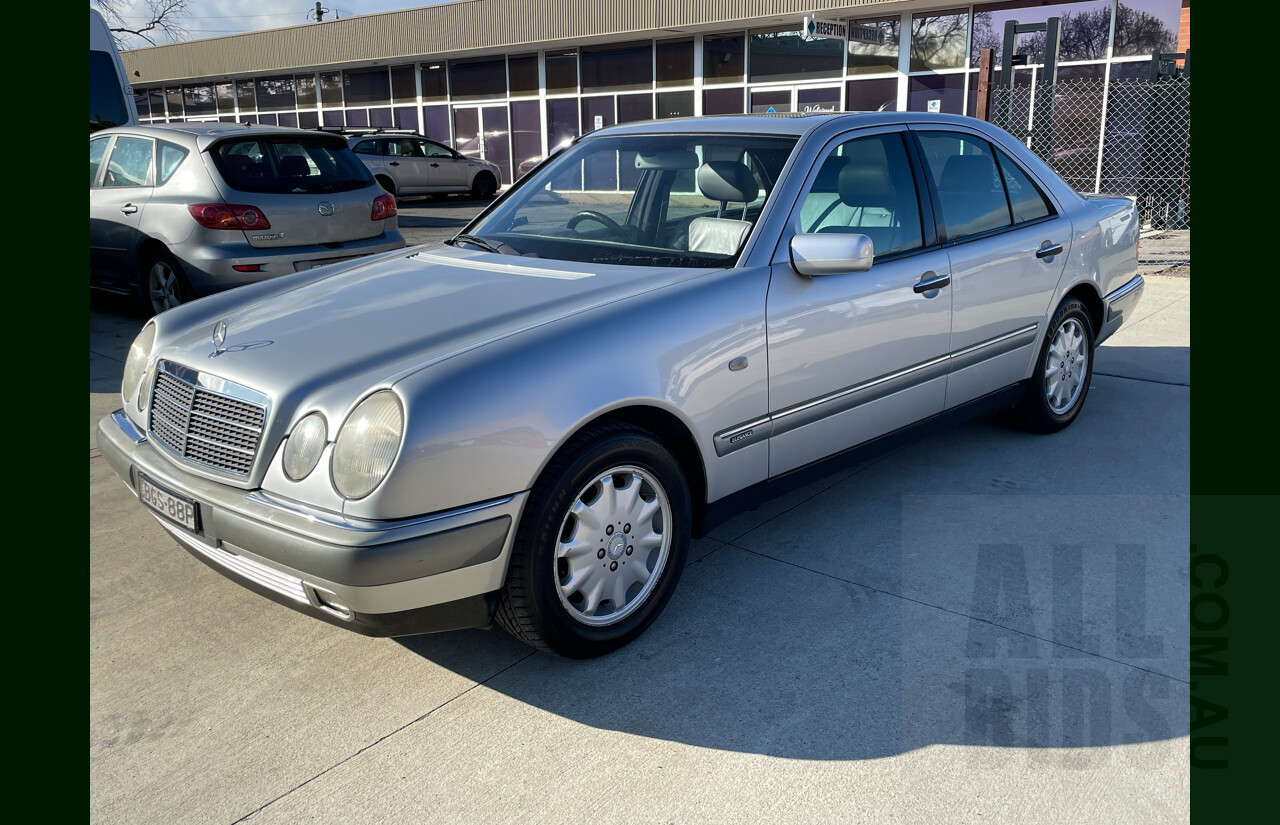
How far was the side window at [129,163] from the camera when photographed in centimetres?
807

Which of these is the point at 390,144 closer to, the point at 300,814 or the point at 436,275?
the point at 436,275

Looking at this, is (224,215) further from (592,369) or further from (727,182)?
(592,369)

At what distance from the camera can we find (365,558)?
2.57 meters

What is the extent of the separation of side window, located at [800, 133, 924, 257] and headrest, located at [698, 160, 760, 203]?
24cm

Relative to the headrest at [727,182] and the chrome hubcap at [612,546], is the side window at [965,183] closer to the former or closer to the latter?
the headrest at [727,182]

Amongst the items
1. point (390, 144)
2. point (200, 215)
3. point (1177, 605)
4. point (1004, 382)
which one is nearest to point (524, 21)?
point (390, 144)

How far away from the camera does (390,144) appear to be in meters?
20.2

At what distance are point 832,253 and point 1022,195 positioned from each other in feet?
6.35

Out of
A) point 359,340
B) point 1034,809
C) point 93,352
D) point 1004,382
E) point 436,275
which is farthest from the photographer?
point 93,352

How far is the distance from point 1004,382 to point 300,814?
11.9 feet

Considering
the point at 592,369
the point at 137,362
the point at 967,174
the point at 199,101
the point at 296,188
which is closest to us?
the point at 592,369

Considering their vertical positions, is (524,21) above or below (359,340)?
above

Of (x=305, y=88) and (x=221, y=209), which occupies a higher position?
(x=305, y=88)

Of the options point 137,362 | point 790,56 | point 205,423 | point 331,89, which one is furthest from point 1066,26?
point 331,89
